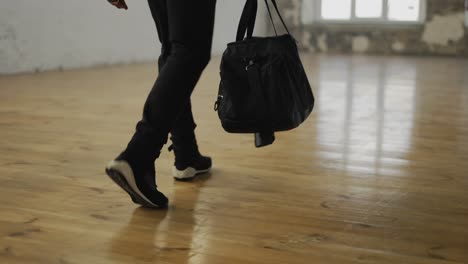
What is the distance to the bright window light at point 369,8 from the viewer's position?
905cm

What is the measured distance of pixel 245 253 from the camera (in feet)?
4.20

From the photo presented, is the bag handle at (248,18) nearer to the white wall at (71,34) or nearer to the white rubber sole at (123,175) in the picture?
the white rubber sole at (123,175)

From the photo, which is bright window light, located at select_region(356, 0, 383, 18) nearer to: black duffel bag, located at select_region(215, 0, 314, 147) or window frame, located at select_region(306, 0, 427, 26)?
window frame, located at select_region(306, 0, 427, 26)

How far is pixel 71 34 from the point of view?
613cm

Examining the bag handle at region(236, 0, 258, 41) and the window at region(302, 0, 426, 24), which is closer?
the bag handle at region(236, 0, 258, 41)

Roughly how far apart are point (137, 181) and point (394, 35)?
7.87m

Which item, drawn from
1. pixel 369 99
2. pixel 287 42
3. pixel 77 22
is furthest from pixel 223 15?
pixel 287 42

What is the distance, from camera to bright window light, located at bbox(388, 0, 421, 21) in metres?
8.86

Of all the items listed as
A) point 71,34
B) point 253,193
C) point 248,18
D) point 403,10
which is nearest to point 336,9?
point 403,10

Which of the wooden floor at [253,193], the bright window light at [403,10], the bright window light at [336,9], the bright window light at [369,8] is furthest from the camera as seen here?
the bright window light at [336,9]

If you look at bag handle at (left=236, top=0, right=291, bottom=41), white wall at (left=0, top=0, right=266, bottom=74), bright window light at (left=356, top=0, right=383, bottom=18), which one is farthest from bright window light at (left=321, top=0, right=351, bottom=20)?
bag handle at (left=236, top=0, right=291, bottom=41)

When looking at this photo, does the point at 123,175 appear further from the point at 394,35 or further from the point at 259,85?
the point at 394,35

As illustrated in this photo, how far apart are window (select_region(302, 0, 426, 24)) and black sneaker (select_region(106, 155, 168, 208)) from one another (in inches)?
309

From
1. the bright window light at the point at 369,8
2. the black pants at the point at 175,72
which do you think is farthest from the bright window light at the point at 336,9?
the black pants at the point at 175,72
